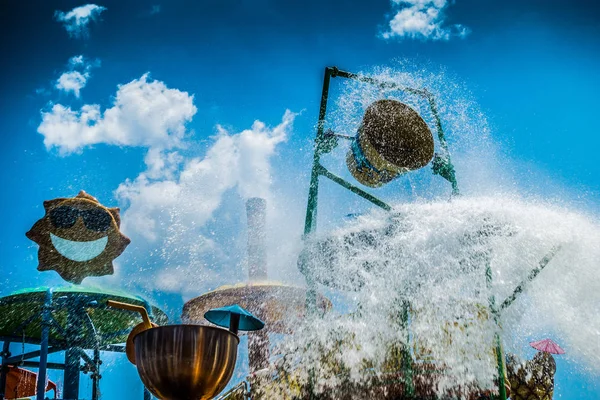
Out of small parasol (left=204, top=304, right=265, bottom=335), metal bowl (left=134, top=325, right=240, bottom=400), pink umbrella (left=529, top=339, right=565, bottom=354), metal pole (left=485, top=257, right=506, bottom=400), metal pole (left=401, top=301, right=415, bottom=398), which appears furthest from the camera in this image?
pink umbrella (left=529, top=339, right=565, bottom=354)

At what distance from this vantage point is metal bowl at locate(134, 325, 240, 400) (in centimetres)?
223

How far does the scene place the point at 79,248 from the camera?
22.6 feet

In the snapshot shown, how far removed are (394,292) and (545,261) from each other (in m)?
1.70

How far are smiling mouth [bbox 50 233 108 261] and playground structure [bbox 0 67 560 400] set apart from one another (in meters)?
0.51

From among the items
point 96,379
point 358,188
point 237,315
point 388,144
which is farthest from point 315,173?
point 96,379

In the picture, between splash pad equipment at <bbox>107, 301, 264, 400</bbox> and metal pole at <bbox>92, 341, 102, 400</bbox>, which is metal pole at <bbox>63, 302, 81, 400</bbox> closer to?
metal pole at <bbox>92, 341, 102, 400</bbox>

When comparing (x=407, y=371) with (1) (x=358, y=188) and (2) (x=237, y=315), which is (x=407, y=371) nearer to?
(2) (x=237, y=315)

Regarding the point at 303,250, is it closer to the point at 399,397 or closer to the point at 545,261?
the point at 399,397

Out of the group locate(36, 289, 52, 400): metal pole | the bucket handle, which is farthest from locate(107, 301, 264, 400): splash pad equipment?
locate(36, 289, 52, 400): metal pole

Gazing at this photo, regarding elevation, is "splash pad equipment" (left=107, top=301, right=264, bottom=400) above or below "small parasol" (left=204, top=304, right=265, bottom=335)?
below

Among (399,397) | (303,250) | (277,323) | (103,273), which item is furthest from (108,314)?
(399,397)

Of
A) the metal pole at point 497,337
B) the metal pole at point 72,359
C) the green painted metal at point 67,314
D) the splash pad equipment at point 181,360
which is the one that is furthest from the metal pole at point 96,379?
the metal pole at point 497,337

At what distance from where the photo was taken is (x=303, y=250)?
17.5 ft

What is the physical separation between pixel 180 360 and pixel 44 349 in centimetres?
433
